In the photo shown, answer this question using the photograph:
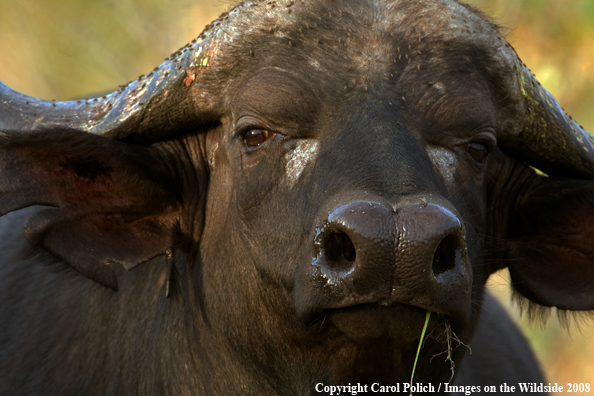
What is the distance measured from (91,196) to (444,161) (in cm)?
181

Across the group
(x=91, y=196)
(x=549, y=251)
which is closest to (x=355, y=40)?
(x=91, y=196)

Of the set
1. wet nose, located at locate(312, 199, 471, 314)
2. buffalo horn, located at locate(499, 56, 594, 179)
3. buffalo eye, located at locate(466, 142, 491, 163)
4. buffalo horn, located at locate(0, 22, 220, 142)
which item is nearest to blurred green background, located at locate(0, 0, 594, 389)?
buffalo horn, located at locate(499, 56, 594, 179)

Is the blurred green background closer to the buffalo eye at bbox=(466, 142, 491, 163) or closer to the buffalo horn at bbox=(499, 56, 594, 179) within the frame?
the buffalo horn at bbox=(499, 56, 594, 179)

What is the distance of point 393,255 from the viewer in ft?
9.43

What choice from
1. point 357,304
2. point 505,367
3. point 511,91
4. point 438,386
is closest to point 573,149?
point 511,91

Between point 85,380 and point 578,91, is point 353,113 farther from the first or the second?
point 578,91

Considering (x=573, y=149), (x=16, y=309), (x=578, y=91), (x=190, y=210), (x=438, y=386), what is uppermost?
(x=578, y=91)

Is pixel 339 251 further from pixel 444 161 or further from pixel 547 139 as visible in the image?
pixel 547 139

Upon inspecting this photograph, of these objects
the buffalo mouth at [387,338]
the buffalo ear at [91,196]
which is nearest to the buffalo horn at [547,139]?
the buffalo mouth at [387,338]

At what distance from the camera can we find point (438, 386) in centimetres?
401

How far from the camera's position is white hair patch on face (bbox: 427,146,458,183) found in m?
3.56

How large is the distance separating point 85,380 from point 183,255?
893 millimetres

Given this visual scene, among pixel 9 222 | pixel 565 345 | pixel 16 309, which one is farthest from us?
pixel 565 345

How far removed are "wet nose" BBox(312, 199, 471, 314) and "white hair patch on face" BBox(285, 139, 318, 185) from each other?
0.58 metres
